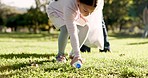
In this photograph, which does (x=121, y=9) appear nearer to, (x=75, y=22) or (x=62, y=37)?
(x=62, y=37)

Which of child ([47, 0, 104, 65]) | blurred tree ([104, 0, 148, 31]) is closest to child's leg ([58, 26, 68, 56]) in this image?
child ([47, 0, 104, 65])

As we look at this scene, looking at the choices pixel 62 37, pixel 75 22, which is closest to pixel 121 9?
pixel 62 37

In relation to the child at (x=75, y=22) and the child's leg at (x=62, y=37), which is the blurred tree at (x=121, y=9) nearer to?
the child at (x=75, y=22)

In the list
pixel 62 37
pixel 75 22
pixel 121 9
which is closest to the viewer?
pixel 75 22

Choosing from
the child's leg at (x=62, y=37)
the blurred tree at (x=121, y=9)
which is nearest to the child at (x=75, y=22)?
the child's leg at (x=62, y=37)

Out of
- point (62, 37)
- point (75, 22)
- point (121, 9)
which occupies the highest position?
point (75, 22)

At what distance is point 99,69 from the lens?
438cm

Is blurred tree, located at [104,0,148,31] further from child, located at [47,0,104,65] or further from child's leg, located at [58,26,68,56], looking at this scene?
child's leg, located at [58,26,68,56]

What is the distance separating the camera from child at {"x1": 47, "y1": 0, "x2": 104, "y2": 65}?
14.9ft

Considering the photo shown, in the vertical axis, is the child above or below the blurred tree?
above

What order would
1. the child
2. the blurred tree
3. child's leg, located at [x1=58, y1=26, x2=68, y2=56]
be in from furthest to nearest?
the blurred tree → child's leg, located at [x1=58, y1=26, x2=68, y2=56] → the child

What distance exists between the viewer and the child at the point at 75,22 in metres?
4.53

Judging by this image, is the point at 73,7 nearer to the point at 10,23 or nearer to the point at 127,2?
the point at 127,2

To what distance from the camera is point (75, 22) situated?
4.75 m
